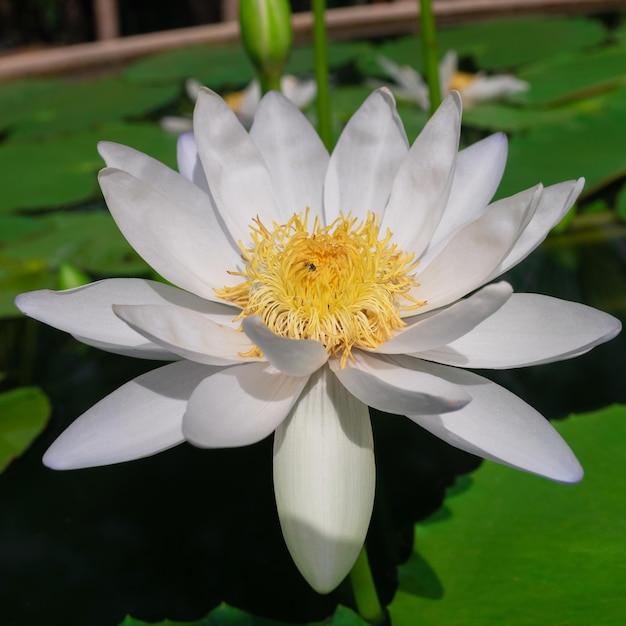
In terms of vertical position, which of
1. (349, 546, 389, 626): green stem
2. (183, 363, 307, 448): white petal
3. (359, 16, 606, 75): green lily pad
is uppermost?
(359, 16, 606, 75): green lily pad

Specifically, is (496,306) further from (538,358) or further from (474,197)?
(474,197)

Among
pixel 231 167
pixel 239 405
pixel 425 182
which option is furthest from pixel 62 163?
pixel 239 405

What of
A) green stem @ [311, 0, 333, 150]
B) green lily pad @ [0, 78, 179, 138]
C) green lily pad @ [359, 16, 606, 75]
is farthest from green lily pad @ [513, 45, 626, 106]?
green lily pad @ [0, 78, 179, 138]

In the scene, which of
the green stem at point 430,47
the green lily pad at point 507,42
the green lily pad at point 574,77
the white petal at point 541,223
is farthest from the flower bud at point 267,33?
the green lily pad at point 507,42

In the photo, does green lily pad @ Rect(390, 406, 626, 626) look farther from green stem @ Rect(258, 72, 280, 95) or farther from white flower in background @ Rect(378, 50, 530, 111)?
white flower in background @ Rect(378, 50, 530, 111)

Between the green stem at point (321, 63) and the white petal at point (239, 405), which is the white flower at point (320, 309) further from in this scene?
the green stem at point (321, 63)

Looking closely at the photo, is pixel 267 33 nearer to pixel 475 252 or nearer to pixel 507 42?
pixel 475 252

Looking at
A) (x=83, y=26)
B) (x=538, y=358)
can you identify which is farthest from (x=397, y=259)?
(x=83, y=26)
